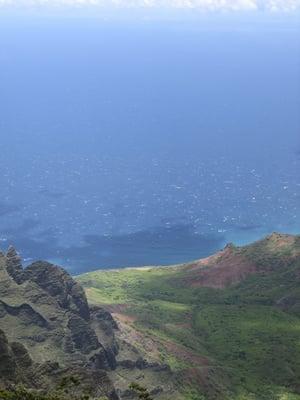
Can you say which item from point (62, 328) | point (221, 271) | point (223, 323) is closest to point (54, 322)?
point (62, 328)

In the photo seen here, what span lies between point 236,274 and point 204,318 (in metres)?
23.7

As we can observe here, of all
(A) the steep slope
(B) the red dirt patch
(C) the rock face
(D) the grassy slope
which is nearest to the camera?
(C) the rock face

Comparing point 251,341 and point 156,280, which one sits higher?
point 156,280

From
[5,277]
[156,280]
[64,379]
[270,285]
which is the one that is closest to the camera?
[64,379]

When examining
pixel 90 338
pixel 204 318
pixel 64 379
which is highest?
pixel 204 318

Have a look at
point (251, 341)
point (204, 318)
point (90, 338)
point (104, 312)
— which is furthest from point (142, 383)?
point (204, 318)

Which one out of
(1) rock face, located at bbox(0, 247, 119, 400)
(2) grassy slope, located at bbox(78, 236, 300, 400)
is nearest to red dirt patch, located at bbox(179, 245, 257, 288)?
(2) grassy slope, located at bbox(78, 236, 300, 400)

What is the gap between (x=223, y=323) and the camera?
128125 millimetres

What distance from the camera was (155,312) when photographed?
133375 millimetres

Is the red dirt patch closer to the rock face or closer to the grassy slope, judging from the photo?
the grassy slope

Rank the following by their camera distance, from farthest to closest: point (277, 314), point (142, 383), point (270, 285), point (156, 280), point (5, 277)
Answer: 1. point (156, 280)
2. point (270, 285)
3. point (277, 314)
4. point (5, 277)
5. point (142, 383)

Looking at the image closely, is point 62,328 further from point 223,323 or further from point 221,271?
point 221,271

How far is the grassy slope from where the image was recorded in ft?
345

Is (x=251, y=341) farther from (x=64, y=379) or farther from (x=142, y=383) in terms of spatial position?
(x=64, y=379)
